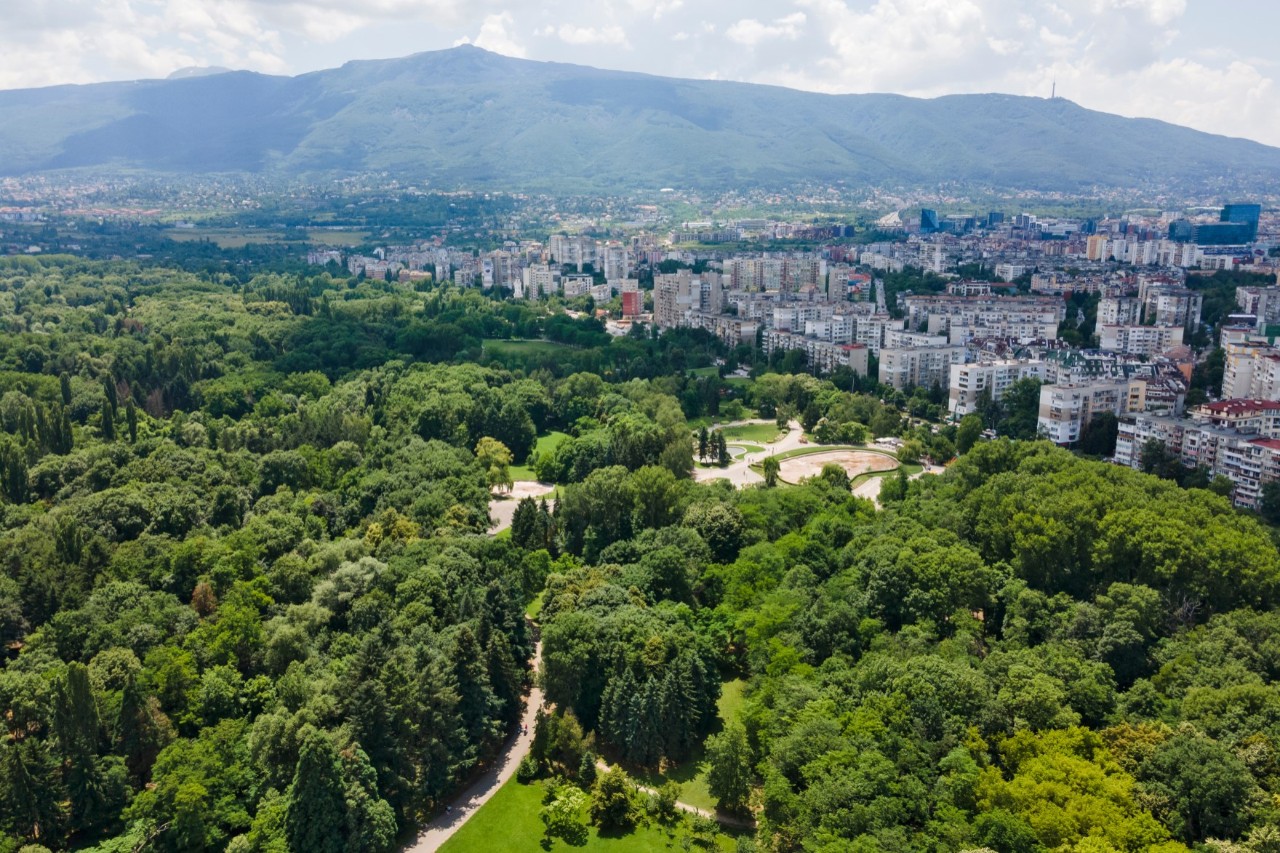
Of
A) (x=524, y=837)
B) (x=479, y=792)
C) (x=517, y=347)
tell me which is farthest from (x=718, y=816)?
(x=517, y=347)

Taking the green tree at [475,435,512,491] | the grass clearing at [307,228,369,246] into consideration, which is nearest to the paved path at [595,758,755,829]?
the green tree at [475,435,512,491]

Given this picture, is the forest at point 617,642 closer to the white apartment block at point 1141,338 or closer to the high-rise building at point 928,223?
the white apartment block at point 1141,338

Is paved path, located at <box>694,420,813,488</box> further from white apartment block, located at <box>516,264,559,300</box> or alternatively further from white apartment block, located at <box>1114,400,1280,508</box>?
white apartment block, located at <box>516,264,559,300</box>

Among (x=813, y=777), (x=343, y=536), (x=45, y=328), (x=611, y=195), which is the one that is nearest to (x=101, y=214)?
(x=45, y=328)

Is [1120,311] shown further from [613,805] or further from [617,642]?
[613,805]

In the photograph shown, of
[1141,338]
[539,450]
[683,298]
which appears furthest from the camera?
[683,298]

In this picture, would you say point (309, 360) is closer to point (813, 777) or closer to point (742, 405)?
point (742, 405)
